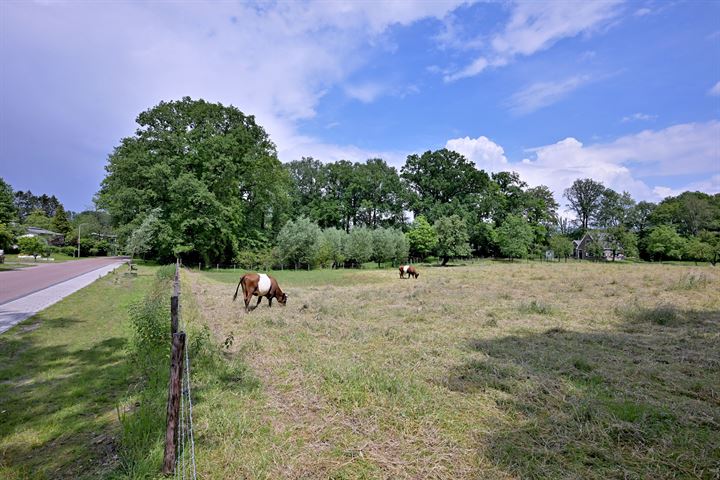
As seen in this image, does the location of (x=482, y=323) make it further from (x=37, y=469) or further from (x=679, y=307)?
(x=37, y=469)

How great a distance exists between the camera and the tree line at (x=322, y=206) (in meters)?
35.4

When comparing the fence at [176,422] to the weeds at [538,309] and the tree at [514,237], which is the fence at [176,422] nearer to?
the weeds at [538,309]

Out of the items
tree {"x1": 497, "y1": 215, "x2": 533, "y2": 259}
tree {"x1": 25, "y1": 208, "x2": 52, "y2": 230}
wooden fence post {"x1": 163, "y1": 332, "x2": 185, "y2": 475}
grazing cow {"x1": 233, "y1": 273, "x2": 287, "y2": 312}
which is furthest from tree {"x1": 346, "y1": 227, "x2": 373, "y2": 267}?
tree {"x1": 25, "y1": 208, "x2": 52, "y2": 230}

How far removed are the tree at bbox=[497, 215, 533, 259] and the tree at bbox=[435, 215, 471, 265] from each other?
467 inches

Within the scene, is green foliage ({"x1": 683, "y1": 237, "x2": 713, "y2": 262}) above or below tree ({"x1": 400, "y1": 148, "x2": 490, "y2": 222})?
below

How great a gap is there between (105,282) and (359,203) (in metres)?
51.2

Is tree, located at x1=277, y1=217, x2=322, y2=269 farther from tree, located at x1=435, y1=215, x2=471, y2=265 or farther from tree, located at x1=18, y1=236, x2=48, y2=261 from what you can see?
tree, located at x1=18, y1=236, x2=48, y2=261

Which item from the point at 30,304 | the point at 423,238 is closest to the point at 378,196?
the point at 423,238

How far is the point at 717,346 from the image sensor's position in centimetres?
771

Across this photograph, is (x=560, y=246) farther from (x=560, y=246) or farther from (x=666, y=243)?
(x=666, y=243)

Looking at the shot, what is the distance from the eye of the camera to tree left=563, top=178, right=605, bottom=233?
84.9m

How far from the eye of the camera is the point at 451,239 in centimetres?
5072

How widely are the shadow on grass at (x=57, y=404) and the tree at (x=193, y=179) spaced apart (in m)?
28.3

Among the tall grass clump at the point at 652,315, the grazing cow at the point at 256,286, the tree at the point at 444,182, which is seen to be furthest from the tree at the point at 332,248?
the tall grass clump at the point at 652,315
